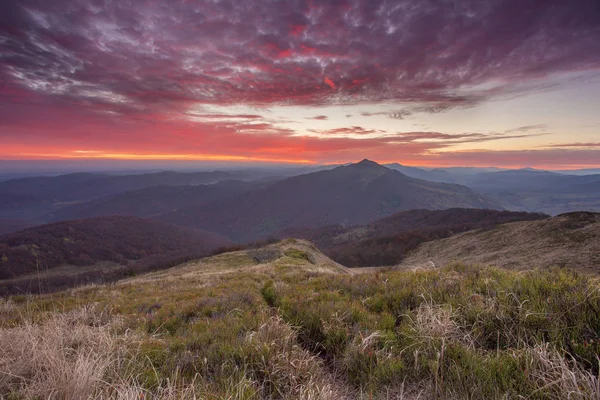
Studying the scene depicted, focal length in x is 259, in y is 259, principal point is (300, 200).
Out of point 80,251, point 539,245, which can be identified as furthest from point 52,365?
point 80,251

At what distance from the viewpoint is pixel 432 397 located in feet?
9.24

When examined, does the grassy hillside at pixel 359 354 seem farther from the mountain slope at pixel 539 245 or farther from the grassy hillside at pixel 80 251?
the grassy hillside at pixel 80 251

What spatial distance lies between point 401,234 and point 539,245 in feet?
189

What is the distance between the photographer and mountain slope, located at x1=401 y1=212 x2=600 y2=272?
71.1 ft

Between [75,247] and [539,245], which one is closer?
[539,245]

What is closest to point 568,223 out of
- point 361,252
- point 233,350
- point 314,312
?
point 314,312

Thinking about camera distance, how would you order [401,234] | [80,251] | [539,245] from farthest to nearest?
[80,251], [401,234], [539,245]

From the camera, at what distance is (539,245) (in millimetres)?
29609

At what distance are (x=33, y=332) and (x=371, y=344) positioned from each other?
5.52m

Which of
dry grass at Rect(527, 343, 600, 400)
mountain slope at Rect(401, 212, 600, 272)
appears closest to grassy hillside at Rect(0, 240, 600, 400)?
dry grass at Rect(527, 343, 600, 400)

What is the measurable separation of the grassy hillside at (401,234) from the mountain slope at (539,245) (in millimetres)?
13020

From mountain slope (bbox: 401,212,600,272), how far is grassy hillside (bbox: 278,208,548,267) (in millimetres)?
13020

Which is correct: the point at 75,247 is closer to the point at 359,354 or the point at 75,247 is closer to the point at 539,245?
the point at 359,354

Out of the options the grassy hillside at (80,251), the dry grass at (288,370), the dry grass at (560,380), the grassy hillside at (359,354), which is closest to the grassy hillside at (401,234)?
the grassy hillside at (80,251)
